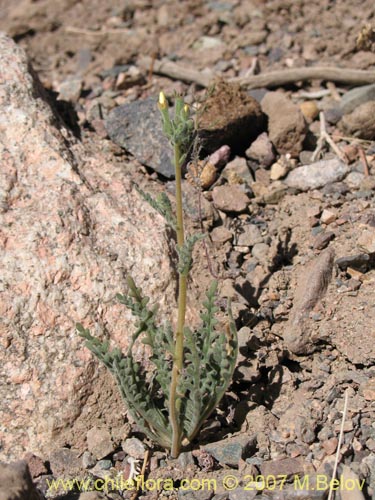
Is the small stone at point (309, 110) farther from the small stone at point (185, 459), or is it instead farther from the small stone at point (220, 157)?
the small stone at point (185, 459)

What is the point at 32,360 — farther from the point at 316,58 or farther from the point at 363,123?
the point at 316,58

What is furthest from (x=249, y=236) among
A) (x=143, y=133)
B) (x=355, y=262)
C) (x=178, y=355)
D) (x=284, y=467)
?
(x=284, y=467)

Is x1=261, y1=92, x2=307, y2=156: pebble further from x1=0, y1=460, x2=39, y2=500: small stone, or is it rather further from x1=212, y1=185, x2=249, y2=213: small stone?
x1=0, y1=460, x2=39, y2=500: small stone

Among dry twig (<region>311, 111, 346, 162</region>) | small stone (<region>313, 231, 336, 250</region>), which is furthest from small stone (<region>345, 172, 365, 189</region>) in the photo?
small stone (<region>313, 231, 336, 250</region>)

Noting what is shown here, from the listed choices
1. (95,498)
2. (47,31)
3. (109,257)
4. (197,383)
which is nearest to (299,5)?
(47,31)

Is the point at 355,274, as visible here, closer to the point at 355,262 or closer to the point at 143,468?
the point at 355,262

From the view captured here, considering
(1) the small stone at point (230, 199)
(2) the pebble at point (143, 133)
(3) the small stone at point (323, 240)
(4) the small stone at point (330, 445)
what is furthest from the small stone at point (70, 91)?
(4) the small stone at point (330, 445)
